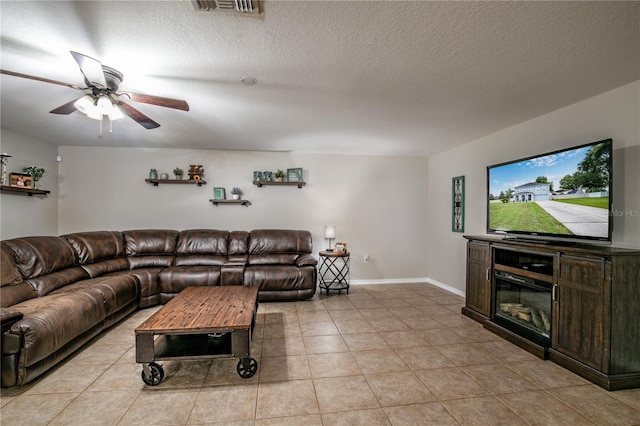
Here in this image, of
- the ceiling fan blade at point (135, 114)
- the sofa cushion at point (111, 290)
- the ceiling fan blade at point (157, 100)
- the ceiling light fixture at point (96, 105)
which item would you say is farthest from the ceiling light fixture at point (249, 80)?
the sofa cushion at point (111, 290)

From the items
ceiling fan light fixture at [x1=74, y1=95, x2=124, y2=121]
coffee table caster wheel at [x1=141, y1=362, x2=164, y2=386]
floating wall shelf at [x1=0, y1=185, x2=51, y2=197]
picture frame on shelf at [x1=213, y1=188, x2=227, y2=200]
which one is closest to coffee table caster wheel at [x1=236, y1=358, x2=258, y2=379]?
coffee table caster wheel at [x1=141, y1=362, x2=164, y2=386]

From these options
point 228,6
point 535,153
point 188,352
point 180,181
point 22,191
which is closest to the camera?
point 228,6

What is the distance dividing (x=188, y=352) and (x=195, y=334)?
6.8 inches

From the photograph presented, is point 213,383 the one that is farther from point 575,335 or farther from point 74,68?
point 575,335

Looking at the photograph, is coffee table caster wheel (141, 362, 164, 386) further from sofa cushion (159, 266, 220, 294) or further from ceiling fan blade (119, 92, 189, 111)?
ceiling fan blade (119, 92, 189, 111)

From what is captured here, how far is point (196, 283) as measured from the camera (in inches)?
157

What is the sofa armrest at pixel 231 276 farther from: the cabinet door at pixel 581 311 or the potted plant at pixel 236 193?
the cabinet door at pixel 581 311

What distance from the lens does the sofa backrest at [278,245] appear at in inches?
179

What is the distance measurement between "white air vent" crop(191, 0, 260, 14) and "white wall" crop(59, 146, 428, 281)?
3.64m

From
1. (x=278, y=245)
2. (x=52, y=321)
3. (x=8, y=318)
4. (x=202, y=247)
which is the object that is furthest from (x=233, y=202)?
(x=8, y=318)

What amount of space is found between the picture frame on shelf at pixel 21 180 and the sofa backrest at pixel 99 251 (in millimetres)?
939

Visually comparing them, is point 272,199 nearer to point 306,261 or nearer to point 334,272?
point 306,261

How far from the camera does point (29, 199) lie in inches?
162

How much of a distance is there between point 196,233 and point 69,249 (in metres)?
1.57
